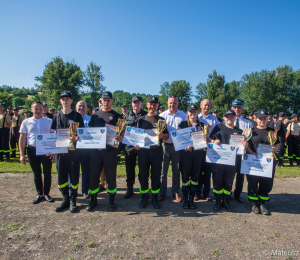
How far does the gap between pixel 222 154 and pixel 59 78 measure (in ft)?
131

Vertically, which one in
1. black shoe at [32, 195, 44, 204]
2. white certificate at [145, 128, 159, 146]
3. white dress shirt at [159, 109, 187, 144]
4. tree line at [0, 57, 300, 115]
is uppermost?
tree line at [0, 57, 300, 115]

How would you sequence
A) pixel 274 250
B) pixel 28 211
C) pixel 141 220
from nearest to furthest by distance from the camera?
pixel 274 250 → pixel 141 220 → pixel 28 211

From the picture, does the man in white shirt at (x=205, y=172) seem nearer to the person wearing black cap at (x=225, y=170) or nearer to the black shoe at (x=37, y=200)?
the person wearing black cap at (x=225, y=170)

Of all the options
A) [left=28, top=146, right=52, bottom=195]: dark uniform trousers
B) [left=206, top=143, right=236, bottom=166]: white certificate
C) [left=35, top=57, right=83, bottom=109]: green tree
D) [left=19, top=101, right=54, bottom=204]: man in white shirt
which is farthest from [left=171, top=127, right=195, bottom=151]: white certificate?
[left=35, top=57, right=83, bottom=109]: green tree

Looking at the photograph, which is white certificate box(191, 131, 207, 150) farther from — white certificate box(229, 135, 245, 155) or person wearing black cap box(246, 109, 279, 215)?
person wearing black cap box(246, 109, 279, 215)

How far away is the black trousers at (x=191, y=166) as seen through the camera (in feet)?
14.9

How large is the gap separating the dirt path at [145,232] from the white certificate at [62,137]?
1.61 m

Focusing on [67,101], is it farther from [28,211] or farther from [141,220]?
[141,220]

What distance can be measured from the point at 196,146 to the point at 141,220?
209 centimetres

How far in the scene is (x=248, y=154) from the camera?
4332 mm

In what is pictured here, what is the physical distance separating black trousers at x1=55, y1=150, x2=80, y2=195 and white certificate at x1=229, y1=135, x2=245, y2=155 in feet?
12.4

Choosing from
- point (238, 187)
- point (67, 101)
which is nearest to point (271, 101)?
point (238, 187)

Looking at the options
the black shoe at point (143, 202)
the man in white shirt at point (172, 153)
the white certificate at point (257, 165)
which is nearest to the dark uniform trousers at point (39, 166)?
the black shoe at point (143, 202)

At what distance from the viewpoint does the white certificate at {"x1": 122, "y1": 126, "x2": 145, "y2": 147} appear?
434cm
